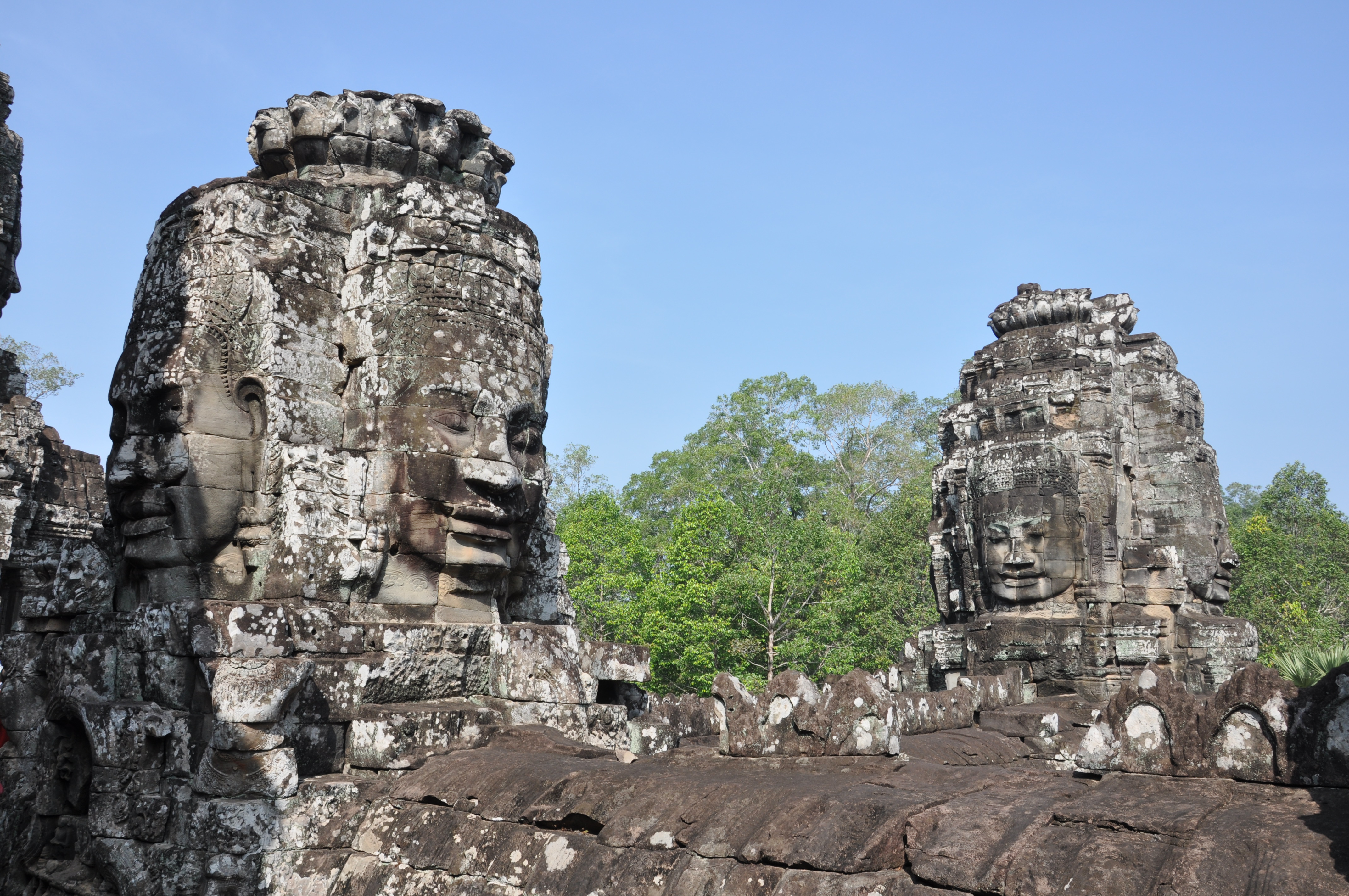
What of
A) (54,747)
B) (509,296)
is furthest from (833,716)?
(54,747)

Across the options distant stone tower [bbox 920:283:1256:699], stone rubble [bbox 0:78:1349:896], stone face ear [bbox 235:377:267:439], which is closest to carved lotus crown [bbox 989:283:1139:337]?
distant stone tower [bbox 920:283:1256:699]

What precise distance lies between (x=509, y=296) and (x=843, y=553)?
21.5 meters

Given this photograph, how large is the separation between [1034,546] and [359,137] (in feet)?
31.1

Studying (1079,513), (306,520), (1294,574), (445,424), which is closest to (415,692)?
(306,520)

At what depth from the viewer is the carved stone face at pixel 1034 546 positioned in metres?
12.7

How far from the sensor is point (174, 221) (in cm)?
631

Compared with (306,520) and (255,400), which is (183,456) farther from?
(306,520)

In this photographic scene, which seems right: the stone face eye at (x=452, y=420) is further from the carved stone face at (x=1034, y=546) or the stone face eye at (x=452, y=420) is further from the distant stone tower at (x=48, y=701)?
the carved stone face at (x=1034, y=546)

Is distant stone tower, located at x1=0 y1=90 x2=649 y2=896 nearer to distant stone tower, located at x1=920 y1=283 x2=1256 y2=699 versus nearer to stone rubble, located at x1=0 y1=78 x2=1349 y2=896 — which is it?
stone rubble, located at x1=0 y1=78 x2=1349 y2=896

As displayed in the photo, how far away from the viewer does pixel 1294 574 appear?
26.0 m

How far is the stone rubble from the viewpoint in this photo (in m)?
3.41

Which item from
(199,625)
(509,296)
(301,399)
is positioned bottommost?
(199,625)

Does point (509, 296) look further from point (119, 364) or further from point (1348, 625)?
point (1348, 625)

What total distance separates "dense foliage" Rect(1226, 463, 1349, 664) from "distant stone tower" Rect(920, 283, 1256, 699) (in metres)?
4.02
